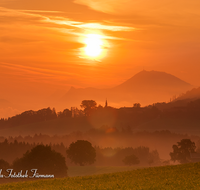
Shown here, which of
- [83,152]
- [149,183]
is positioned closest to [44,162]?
[83,152]

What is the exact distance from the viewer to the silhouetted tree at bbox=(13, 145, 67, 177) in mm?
135125

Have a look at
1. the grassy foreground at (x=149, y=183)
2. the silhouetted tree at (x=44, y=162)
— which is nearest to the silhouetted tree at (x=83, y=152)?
the silhouetted tree at (x=44, y=162)

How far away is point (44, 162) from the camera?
5335 inches

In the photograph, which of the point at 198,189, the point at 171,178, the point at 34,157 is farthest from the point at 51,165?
the point at 198,189

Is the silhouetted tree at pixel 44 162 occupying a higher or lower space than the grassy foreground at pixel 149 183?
higher

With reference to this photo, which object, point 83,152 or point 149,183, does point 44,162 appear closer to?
point 83,152

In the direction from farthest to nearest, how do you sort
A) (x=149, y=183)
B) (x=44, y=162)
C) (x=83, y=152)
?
1. (x=83, y=152)
2. (x=44, y=162)
3. (x=149, y=183)

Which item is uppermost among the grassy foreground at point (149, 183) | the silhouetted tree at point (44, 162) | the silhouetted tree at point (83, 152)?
the silhouetted tree at point (83, 152)

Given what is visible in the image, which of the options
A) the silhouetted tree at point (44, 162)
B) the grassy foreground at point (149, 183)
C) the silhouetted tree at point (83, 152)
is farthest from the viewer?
the silhouetted tree at point (83, 152)

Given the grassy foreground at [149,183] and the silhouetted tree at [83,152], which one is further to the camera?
the silhouetted tree at [83,152]

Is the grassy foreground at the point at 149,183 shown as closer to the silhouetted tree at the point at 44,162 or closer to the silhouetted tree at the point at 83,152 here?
the silhouetted tree at the point at 44,162

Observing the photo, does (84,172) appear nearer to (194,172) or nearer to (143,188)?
(194,172)

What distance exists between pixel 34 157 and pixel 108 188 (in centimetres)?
9863

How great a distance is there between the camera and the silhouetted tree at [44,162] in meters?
135
